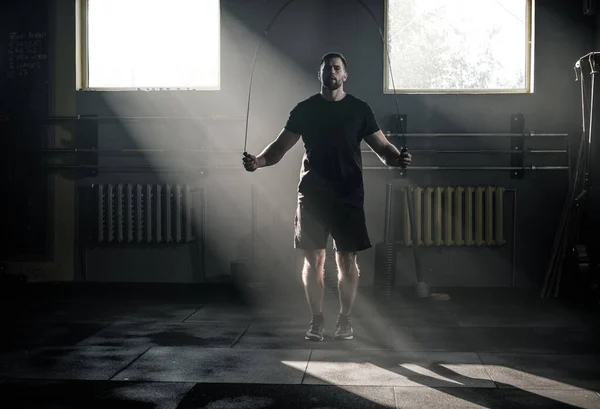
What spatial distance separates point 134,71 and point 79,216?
47.4 inches

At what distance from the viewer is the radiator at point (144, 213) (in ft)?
18.0

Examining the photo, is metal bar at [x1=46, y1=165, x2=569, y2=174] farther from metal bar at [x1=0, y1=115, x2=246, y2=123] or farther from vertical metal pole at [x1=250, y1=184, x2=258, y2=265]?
metal bar at [x1=0, y1=115, x2=246, y2=123]

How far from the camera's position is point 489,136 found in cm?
540

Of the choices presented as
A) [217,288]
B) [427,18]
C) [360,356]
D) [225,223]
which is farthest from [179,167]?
[360,356]

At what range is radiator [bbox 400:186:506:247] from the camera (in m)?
5.29

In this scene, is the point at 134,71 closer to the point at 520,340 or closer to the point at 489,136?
the point at 489,136

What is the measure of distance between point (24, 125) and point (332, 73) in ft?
10.3

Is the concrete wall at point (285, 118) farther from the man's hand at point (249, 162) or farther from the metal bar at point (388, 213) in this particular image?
the man's hand at point (249, 162)

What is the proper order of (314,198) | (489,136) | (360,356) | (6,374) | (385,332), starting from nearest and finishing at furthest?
(6,374) < (360,356) < (314,198) < (385,332) < (489,136)

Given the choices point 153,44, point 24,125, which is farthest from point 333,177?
point 24,125

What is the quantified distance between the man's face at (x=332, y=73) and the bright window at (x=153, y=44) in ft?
7.23

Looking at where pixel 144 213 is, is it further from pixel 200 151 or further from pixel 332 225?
pixel 332 225

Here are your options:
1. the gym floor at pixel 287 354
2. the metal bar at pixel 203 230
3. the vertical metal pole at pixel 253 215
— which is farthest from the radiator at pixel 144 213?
the gym floor at pixel 287 354

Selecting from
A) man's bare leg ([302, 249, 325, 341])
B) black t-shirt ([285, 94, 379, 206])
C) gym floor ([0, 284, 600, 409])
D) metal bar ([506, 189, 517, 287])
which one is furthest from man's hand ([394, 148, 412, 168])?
metal bar ([506, 189, 517, 287])
